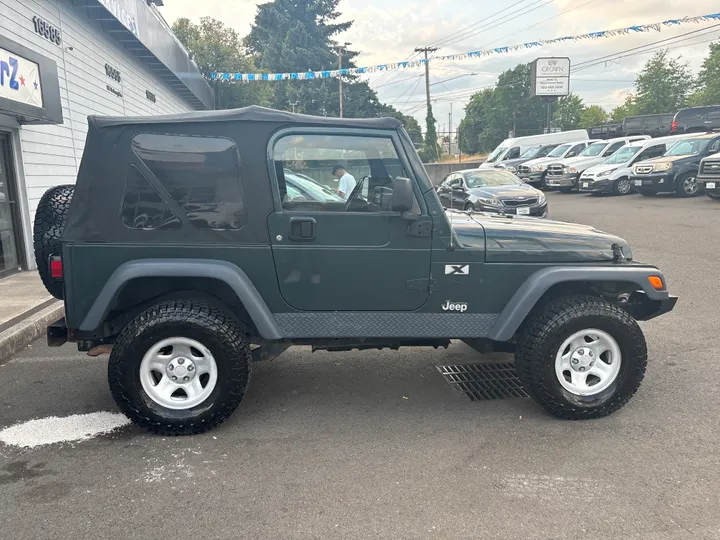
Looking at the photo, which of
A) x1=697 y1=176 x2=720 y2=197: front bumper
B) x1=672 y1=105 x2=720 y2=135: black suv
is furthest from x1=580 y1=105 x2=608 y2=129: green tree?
x1=697 y1=176 x2=720 y2=197: front bumper

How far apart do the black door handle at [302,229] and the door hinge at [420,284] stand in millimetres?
702

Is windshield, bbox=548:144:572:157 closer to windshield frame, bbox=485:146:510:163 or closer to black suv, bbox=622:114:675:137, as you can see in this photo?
windshield frame, bbox=485:146:510:163

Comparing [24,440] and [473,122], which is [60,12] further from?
[473,122]

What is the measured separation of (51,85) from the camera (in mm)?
8562

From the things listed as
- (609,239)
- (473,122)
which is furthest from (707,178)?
(473,122)

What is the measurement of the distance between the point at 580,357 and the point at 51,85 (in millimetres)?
8605

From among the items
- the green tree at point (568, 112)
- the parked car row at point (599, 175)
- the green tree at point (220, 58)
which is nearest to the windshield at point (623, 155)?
the parked car row at point (599, 175)

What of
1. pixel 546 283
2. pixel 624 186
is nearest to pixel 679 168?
pixel 624 186

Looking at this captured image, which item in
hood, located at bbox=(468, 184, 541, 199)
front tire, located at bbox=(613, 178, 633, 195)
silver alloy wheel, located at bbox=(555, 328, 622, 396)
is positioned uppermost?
hood, located at bbox=(468, 184, 541, 199)

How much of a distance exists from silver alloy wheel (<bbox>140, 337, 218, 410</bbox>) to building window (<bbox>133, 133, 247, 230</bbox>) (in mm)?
823

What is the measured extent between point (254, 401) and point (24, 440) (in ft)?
4.82

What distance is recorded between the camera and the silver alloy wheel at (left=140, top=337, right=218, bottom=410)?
3559 mm

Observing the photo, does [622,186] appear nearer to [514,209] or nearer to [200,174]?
[514,209]

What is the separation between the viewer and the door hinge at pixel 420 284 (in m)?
3.64
